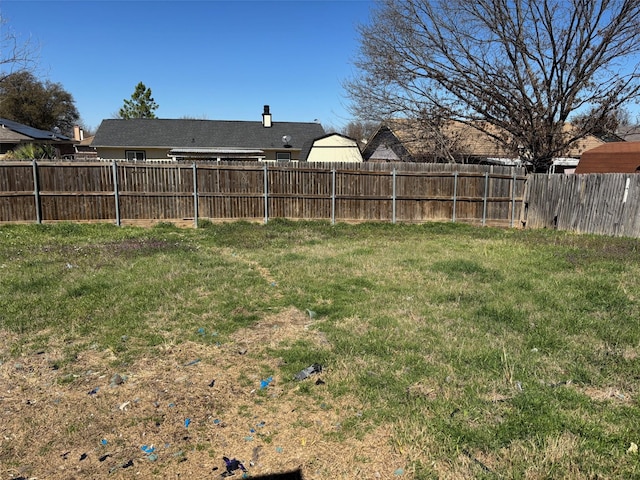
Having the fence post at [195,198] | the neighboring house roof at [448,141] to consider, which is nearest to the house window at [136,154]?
the neighboring house roof at [448,141]

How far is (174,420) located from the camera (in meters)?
3.03

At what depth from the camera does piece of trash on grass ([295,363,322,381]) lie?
3.62 metres

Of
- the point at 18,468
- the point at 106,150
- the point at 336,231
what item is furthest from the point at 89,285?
the point at 106,150

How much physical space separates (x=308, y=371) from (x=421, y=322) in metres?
1.64

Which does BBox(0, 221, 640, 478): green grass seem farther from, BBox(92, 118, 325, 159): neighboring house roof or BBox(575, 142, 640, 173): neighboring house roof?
BBox(92, 118, 325, 159): neighboring house roof

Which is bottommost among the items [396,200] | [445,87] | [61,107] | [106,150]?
[396,200]

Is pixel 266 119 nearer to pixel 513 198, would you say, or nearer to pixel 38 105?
pixel 513 198

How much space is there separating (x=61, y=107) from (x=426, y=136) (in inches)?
1897

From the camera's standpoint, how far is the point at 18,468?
2512mm

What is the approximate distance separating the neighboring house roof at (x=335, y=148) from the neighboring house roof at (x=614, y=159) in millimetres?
12348

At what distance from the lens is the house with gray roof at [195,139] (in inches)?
1093

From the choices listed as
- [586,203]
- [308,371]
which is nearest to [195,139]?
[586,203]

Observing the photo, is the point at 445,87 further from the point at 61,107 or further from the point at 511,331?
the point at 61,107

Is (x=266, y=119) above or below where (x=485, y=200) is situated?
above
